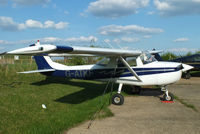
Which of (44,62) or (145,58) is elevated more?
(145,58)

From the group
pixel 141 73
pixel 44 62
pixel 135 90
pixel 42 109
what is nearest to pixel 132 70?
pixel 141 73

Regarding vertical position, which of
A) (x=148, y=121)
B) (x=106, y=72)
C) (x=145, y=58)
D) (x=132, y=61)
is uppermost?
(x=145, y=58)

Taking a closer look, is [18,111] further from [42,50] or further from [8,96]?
[42,50]

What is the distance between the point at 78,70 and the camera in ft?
28.7

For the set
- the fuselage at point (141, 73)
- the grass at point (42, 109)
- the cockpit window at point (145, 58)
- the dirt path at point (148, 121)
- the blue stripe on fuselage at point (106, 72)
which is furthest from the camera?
the cockpit window at point (145, 58)

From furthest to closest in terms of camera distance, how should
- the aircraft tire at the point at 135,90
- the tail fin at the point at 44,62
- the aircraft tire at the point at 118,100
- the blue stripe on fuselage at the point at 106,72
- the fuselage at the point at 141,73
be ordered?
the tail fin at the point at 44,62, the aircraft tire at the point at 135,90, the blue stripe on fuselage at the point at 106,72, the fuselage at the point at 141,73, the aircraft tire at the point at 118,100

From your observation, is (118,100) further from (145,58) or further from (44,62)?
(44,62)

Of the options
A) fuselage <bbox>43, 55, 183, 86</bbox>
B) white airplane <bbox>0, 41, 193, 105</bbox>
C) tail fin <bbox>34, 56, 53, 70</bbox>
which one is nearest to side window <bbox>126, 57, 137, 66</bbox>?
white airplane <bbox>0, 41, 193, 105</bbox>

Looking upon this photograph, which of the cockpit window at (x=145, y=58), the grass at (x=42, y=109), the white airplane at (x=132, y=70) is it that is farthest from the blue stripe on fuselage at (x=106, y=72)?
the grass at (x=42, y=109)

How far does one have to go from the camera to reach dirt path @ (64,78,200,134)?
4262 mm

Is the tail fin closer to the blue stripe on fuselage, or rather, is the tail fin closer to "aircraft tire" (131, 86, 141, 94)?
the blue stripe on fuselage

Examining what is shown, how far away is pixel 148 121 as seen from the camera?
194 inches

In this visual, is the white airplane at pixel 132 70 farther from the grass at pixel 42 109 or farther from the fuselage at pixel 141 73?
the grass at pixel 42 109

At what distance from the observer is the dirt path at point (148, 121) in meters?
4.26
